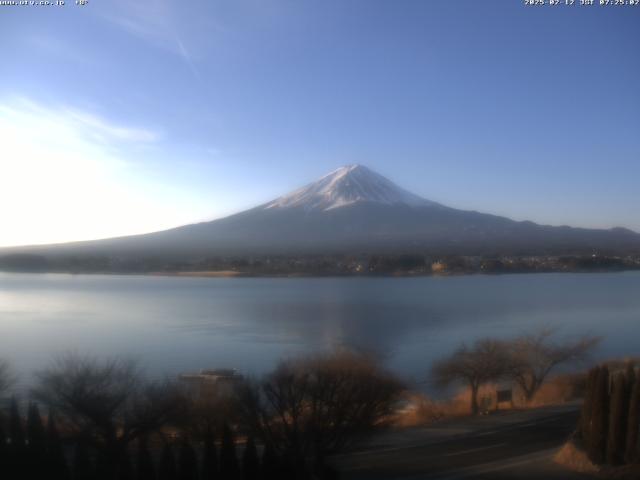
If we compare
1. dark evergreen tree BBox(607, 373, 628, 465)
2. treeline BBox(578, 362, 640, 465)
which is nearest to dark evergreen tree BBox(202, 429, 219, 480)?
treeline BBox(578, 362, 640, 465)

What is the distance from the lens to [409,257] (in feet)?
90.3

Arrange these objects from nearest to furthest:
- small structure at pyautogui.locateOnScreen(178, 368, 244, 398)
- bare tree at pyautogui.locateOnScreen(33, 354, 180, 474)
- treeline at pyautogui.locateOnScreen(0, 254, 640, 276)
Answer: bare tree at pyautogui.locateOnScreen(33, 354, 180, 474), small structure at pyautogui.locateOnScreen(178, 368, 244, 398), treeline at pyautogui.locateOnScreen(0, 254, 640, 276)

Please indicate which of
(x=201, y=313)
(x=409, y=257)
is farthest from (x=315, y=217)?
(x=201, y=313)

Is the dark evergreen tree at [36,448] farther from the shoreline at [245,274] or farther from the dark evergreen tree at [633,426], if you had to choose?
the shoreline at [245,274]

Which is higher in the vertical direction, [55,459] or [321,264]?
[321,264]

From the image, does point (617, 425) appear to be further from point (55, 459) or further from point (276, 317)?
point (276, 317)

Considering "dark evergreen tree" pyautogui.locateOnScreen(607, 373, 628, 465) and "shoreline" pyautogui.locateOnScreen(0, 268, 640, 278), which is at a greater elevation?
"shoreline" pyautogui.locateOnScreen(0, 268, 640, 278)

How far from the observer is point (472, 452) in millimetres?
6066

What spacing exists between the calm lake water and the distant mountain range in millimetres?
10389

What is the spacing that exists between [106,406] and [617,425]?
4286mm

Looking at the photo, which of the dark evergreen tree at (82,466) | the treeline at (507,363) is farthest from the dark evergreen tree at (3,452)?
the treeline at (507,363)

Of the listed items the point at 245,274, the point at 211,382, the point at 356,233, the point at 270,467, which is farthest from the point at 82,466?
the point at 356,233

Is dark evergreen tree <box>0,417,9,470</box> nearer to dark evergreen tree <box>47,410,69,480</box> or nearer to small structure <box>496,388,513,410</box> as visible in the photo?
dark evergreen tree <box>47,410,69,480</box>

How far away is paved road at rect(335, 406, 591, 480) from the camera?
533 centimetres
